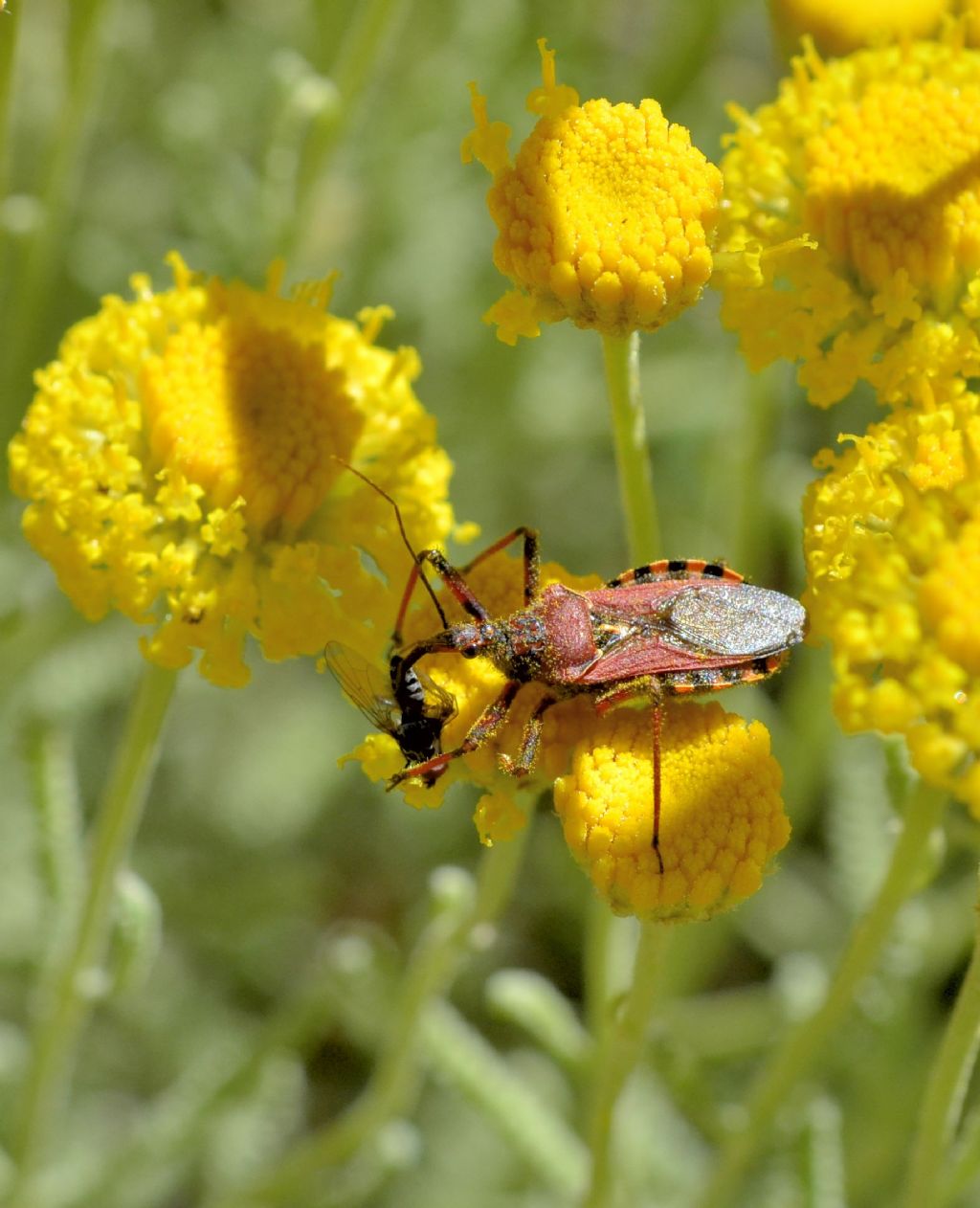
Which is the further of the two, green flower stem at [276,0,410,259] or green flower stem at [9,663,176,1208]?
green flower stem at [276,0,410,259]

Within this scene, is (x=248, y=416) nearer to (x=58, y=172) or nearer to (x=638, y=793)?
(x=638, y=793)

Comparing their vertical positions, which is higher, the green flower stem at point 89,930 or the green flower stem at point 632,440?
the green flower stem at point 632,440

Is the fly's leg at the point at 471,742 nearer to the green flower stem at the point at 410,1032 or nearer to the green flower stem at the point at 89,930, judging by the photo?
the green flower stem at the point at 410,1032

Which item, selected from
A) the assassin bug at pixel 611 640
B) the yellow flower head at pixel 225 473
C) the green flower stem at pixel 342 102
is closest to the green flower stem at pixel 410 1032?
the assassin bug at pixel 611 640

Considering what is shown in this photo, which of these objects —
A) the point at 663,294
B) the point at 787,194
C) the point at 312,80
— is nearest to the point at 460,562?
the point at 312,80

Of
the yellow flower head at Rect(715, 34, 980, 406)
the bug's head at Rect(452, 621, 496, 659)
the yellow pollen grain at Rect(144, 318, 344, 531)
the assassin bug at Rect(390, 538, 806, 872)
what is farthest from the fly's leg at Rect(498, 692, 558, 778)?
the yellow flower head at Rect(715, 34, 980, 406)

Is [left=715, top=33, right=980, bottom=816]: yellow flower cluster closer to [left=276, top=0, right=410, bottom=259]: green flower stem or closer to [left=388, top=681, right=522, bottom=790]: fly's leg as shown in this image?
[left=388, top=681, right=522, bottom=790]: fly's leg

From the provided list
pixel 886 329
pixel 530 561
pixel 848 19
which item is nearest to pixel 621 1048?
pixel 530 561
